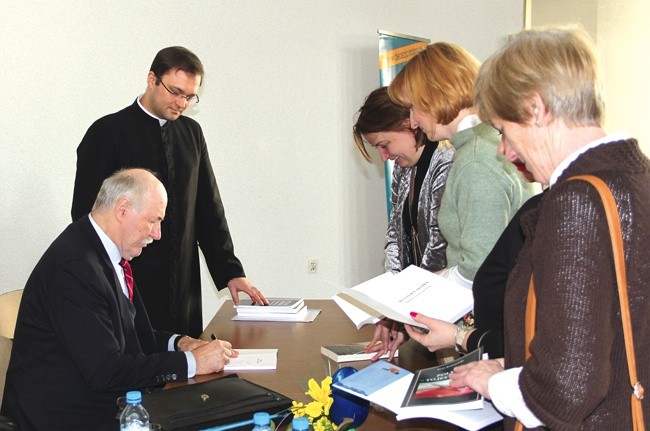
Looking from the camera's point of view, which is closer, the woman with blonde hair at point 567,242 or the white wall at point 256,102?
the woman with blonde hair at point 567,242

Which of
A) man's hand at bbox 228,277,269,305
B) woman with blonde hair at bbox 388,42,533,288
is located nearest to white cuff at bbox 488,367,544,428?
woman with blonde hair at bbox 388,42,533,288

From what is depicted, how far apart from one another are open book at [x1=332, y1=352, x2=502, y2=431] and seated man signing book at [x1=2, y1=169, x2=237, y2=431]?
0.71 metres

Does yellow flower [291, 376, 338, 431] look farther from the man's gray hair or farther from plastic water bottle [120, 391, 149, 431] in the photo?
the man's gray hair

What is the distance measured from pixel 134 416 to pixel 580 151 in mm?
1137

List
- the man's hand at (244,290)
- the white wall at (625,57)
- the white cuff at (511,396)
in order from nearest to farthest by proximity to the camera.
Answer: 1. the white cuff at (511,396)
2. the man's hand at (244,290)
3. the white wall at (625,57)

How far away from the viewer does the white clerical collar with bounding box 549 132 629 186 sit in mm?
1295

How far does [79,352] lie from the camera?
2.31 metres

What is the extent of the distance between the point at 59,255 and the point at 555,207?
169 centimetres

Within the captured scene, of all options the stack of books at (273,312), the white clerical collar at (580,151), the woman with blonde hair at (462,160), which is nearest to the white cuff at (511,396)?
the white clerical collar at (580,151)

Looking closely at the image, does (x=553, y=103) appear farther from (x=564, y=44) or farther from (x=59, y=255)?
(x=59, y=255)

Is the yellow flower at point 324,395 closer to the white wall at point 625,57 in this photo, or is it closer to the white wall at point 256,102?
the white wall at point 256,102

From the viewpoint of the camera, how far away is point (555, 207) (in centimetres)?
123

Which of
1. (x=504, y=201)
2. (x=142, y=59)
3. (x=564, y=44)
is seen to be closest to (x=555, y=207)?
(x=564, y=44)

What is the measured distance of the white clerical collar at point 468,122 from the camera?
2439 millimetres
